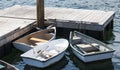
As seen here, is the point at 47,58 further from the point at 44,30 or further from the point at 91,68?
the point at 44,30

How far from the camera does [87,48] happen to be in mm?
20969

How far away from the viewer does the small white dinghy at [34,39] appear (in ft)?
69.9

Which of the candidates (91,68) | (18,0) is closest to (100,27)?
(91,68)

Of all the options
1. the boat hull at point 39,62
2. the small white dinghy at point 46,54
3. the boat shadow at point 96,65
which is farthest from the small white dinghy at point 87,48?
the boat hull at point 39,62

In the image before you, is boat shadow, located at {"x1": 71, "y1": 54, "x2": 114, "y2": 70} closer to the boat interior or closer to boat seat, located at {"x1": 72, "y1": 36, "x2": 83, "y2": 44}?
the boat interior

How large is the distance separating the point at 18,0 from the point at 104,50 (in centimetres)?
2087

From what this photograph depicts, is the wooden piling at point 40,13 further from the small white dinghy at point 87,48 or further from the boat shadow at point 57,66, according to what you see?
the boat shadow at point 57,66

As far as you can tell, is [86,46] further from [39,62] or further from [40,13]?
[40,13]

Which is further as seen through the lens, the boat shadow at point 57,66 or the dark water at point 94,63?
the dark water at point 94,63

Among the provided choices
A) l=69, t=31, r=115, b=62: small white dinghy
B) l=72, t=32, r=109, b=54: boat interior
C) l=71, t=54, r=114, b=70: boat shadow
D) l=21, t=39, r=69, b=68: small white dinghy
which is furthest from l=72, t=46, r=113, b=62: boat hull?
l=21, t=39, r=69, b=68: small white dinghy

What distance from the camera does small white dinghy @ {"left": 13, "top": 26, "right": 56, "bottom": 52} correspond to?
21.3 meters

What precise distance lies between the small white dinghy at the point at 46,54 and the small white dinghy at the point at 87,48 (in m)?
0.85

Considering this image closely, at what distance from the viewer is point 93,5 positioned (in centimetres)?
3594

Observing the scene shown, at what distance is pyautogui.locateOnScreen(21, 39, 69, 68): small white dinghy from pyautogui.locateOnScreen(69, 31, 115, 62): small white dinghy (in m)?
0.85
